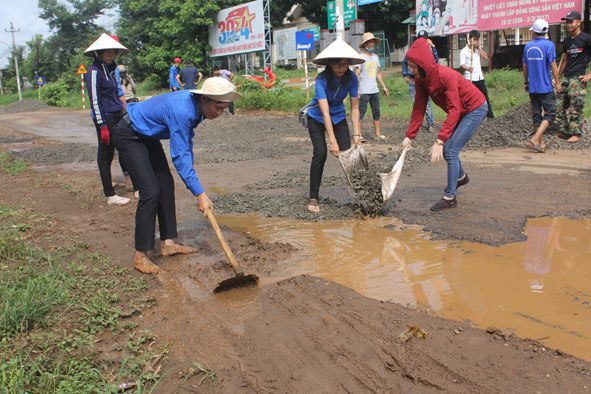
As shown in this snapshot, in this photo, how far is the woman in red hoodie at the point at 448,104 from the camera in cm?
493

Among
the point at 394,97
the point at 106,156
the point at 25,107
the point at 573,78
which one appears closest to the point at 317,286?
the point at 106,156

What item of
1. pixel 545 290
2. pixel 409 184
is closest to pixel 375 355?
pixel 545 290

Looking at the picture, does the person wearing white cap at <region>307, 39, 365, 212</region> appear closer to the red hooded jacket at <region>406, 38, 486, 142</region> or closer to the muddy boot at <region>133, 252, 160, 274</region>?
the red hooded jacket at <region>406, 38, 486, 142</region>

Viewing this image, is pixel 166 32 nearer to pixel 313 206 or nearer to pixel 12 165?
pixel 12 165

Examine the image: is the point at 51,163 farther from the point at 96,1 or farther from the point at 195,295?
the point at 96,1

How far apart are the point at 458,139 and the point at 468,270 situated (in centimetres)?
185

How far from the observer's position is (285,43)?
36219mm

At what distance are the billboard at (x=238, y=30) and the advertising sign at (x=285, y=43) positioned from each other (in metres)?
6.83

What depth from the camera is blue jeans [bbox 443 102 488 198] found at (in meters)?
5.34

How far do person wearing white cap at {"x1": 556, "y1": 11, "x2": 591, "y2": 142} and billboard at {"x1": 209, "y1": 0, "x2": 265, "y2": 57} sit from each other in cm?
1971

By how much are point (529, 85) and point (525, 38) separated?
71.4 ft

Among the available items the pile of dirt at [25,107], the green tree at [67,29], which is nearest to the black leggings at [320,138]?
the pile of dirt at [25,107]

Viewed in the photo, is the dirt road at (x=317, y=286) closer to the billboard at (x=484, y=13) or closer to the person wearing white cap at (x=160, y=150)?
the person wearing white cap at (x=160, y=150)

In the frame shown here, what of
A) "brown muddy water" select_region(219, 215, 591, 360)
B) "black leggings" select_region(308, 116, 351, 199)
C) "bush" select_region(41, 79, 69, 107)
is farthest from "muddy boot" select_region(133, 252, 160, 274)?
"bush" select_region(41, 79, 69, 107)
